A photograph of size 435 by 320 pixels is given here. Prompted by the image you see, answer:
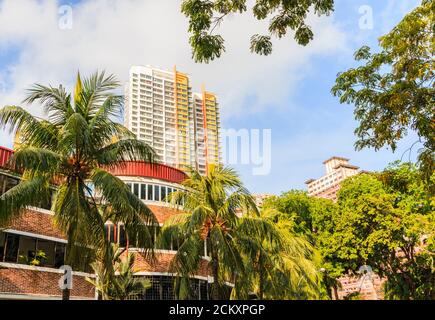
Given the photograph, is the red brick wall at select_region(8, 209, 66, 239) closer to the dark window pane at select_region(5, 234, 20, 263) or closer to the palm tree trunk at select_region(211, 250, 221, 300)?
the dark window pane at select_region(5, 234, 20, 263)

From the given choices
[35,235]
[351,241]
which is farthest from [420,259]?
[35,235]

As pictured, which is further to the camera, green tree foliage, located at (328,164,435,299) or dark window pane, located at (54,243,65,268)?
green tree foliage, located at (328,164,435,299)

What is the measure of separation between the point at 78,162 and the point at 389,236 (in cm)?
2380

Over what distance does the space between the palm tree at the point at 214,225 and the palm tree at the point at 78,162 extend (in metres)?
2.81

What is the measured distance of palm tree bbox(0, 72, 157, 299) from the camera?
1302 centimetres

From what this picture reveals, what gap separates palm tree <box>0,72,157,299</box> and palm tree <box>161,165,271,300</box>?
9.22 feet

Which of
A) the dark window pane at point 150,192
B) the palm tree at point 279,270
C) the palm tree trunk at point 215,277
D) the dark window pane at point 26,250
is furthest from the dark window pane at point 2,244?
the palm tree at point 279,270

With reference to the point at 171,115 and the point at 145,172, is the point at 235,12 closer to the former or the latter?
the point at 145,172

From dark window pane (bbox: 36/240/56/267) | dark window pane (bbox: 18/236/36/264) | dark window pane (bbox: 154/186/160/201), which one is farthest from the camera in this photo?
dark window pane (bbox: 154/186/160/201)

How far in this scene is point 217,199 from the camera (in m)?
18.5

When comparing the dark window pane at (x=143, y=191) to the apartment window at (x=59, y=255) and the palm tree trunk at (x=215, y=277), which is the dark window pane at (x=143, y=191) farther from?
the palm tree trunk at (x=215, y=277)

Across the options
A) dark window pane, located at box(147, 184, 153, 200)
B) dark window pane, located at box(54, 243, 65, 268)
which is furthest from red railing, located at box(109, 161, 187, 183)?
dark window pane, located at box(54, 243, 65, 268)

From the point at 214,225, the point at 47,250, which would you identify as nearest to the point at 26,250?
the point at 47,250

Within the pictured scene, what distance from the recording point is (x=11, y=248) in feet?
65.4
